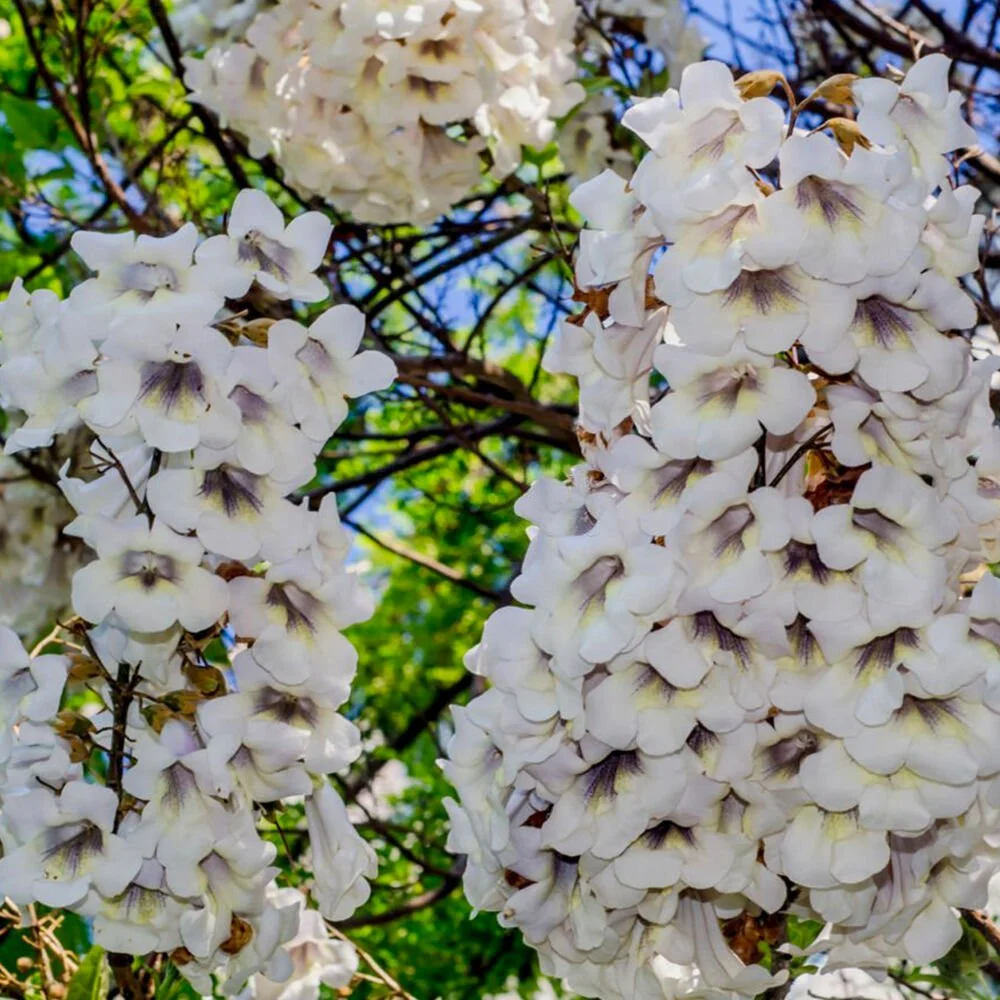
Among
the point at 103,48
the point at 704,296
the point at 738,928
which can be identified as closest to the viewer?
the point at 704,296

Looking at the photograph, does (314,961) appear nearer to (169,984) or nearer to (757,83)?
(169,984)

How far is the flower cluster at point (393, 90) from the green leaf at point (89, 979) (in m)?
1.59

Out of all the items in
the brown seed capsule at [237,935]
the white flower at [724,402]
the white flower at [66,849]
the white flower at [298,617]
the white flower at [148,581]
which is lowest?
the brown seed capsule at [237,935]

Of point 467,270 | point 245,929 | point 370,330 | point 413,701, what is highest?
point 245,929

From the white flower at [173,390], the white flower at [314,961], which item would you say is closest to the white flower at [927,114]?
the white flower at [173,390]

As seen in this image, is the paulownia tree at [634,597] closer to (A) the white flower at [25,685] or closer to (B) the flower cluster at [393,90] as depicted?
(A) the white flower at [25,685]

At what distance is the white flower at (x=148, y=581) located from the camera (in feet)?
4.86

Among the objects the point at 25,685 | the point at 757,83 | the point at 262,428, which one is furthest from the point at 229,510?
the point at 757,83

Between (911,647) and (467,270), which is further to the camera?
(467,270)

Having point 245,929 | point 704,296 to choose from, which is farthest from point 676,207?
point 245,929

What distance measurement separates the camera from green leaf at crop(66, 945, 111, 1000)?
1782 millimetres

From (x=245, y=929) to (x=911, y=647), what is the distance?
29.3 inches

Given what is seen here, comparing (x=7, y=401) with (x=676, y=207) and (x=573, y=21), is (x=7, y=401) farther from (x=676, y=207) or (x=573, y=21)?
(x=573, y=21)

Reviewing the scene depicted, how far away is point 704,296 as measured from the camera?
1356 mm
